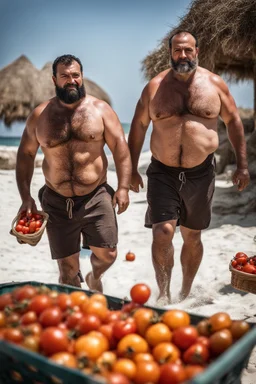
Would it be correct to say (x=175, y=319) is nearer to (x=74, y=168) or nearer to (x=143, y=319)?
(x=143, y=319)

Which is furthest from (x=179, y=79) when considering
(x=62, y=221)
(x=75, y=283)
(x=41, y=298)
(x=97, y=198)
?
(x=41, y=298)

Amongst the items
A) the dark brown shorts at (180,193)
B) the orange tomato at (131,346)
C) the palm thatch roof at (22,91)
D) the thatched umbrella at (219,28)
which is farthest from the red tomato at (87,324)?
the palm thatch roof at (22,91)

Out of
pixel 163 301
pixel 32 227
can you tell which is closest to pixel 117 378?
pixel 32 227

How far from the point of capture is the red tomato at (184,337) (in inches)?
71.0

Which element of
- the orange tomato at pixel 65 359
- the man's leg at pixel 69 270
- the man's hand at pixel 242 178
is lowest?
the man's leg at pixel 69 270

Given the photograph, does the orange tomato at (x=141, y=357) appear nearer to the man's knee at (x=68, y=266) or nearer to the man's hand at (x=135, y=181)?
the man's knee at (x=68, y=266)

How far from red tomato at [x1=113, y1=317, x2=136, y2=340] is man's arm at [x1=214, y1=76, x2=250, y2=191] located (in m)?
2.66

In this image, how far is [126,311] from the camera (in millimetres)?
2109

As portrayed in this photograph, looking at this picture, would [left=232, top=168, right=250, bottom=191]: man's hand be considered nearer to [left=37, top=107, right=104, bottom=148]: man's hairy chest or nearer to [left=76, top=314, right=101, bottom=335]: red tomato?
[left=37, top=107, right=104, bottom=148]: man's hairy chest

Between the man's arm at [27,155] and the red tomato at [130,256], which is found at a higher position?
the man's arm at [27,155]

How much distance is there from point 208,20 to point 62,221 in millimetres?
5168

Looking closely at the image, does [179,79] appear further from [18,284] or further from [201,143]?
[18,284]

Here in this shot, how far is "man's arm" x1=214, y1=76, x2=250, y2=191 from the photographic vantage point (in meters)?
4.27

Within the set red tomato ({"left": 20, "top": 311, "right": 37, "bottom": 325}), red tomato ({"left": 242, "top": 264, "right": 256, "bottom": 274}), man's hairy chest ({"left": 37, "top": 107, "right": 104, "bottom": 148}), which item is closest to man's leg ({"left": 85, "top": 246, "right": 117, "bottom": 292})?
man's hairy chest ({"left": 37, "top": 107, "right": 104, "bottom": 148})
